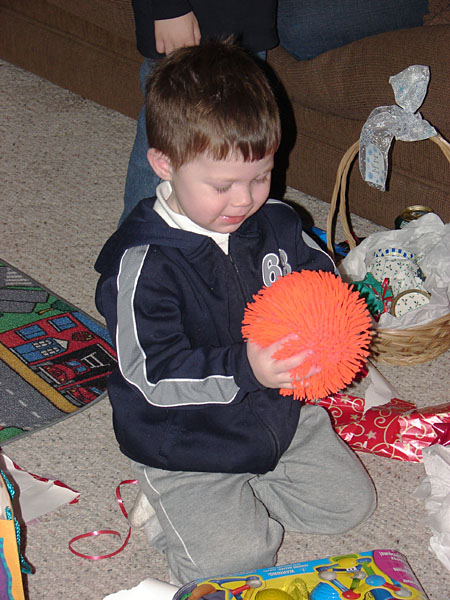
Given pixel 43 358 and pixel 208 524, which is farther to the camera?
pixel 43 358

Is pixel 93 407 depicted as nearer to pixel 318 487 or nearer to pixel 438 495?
pixel 318 487

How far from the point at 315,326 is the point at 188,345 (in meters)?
0.21

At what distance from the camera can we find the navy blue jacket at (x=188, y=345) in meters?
0.98

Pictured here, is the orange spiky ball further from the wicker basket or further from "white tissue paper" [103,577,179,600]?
the wicker basket

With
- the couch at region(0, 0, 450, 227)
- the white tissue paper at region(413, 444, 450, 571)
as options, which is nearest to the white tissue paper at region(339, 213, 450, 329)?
the couch at region(0, 0, 450, 227)

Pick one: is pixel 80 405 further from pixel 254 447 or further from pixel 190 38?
pixel 190 38

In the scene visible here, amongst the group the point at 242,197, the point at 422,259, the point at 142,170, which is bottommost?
the point at 422,259

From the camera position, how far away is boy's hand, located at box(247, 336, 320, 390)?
33.9 inches

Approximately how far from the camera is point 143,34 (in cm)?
148

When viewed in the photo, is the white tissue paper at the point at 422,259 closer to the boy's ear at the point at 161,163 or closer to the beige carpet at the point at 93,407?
the beige carpet at the point at 93,407

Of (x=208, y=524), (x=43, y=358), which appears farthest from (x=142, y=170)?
(x=208, y=524)

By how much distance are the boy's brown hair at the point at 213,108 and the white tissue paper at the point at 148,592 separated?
57cm

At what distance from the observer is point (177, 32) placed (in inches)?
54.9

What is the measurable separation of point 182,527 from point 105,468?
23 centimetres
